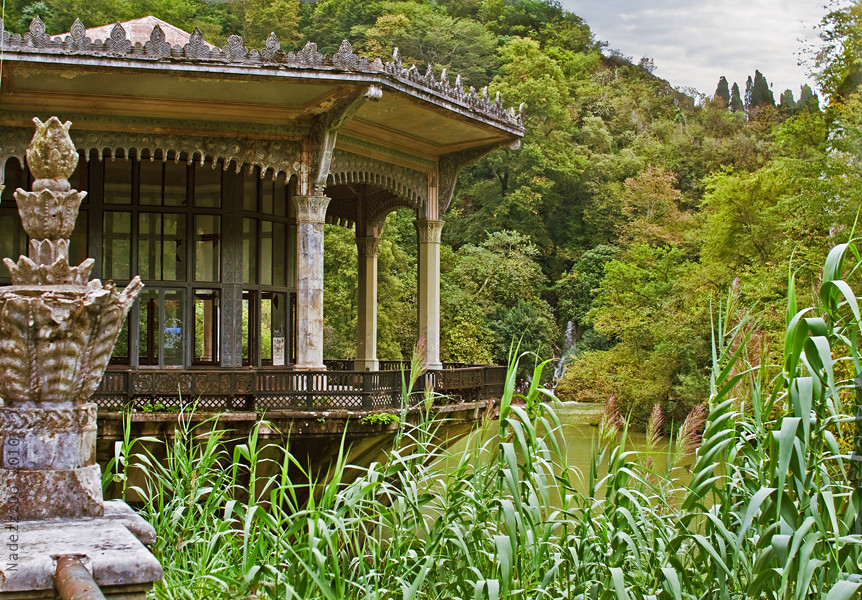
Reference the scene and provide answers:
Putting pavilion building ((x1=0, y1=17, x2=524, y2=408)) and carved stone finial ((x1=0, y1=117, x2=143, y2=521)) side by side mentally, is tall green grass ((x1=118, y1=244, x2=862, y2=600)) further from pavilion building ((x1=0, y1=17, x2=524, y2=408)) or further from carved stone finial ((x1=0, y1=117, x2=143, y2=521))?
pavilion building ((x1=0, y1=17, x2=524, y2=408))

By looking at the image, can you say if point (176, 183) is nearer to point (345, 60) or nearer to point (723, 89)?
point (345, 60)

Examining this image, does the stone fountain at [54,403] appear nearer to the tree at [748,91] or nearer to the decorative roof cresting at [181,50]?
the decorative roof cresting at [181,50]

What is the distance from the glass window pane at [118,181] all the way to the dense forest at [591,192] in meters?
12.2

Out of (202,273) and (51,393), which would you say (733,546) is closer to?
(51,393)

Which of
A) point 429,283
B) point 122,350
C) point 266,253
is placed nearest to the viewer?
point 266,253

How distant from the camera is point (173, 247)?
15695 millimetres

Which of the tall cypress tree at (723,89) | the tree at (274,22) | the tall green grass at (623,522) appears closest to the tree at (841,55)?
the tall green grass at (623,522)

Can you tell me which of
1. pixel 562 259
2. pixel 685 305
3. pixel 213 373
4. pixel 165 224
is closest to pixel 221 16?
pixel 562 259

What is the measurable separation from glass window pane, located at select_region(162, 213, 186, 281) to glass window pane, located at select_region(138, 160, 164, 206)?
349mm

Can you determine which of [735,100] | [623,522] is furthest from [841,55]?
[735,100]

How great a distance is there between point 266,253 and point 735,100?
58.4 metres

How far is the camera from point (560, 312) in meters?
50.1

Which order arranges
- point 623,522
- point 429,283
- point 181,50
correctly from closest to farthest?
point 623,522, point 181,50, point 429,283

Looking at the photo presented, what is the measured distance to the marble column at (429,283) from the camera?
56.9 feet
